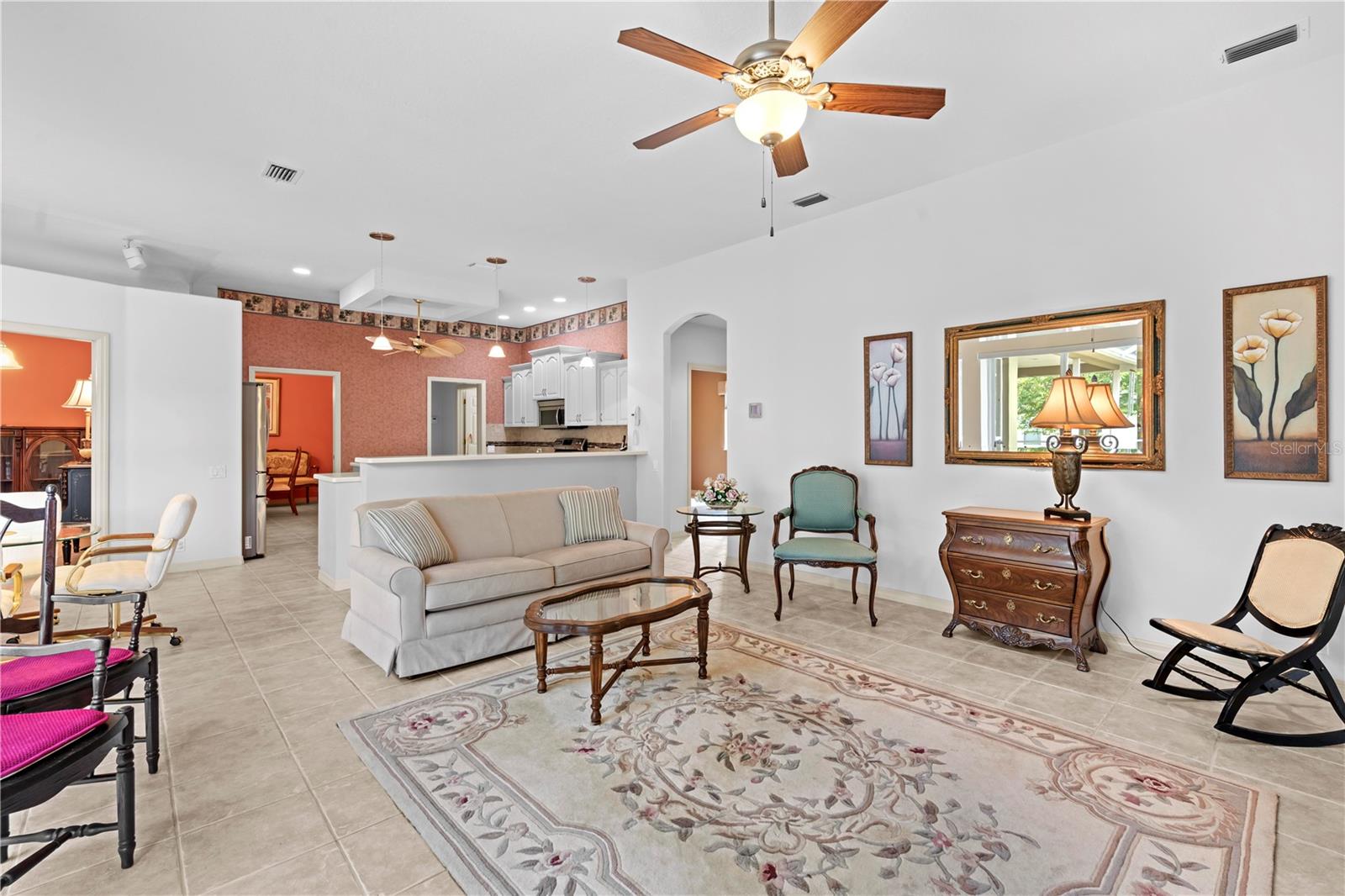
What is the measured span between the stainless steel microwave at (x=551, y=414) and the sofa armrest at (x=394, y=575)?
5.36 meters

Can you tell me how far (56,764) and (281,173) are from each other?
393 cm

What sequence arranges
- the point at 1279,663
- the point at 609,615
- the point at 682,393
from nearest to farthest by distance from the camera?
the point at 1279,663 → the point at 609,615 → the point at 682,393

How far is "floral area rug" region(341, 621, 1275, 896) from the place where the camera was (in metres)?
1.75

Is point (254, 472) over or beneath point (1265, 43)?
beneath

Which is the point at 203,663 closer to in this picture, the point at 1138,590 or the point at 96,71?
the point at 96,71

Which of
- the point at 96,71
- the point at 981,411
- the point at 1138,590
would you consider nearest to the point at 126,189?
the point at 96,71

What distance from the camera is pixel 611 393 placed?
315 inches

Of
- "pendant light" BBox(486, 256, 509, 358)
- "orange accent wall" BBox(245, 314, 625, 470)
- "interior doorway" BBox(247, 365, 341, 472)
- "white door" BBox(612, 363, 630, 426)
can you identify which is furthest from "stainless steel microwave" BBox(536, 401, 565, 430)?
"interior doorway" BBox(247, 365, 341, 472)

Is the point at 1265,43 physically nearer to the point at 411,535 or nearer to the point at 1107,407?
the point at 1107,407

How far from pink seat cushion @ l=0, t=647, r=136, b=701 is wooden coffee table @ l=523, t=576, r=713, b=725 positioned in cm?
151

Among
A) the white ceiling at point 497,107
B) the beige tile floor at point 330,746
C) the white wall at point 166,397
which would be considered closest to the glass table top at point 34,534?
the beige tile floor at point 330,746

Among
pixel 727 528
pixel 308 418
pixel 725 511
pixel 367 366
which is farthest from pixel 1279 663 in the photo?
pixel 308 418

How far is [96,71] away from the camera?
294 cm

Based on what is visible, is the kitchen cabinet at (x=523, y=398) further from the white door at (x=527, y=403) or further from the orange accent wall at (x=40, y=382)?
the orange accent wall at (x=40, y=382)
